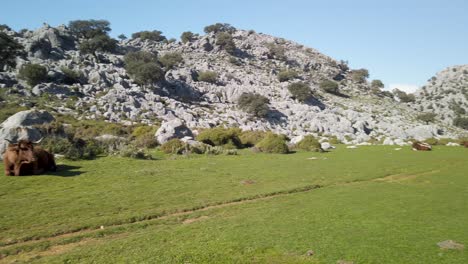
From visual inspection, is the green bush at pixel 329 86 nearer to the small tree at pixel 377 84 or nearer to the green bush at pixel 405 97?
the small tree at pixel 377 84

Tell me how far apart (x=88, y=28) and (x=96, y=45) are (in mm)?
24428

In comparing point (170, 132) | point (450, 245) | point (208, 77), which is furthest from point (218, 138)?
point (208, 77)

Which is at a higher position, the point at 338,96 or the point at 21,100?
the point at 338,96

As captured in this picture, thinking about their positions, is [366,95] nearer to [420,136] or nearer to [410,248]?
[420,136]

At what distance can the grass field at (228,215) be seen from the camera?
440 inches

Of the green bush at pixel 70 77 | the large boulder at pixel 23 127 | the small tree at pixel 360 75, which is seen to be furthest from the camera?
the small tree at pixel 360 75

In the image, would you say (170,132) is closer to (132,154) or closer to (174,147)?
(174,147)

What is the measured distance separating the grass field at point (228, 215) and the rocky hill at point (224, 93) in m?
44.3

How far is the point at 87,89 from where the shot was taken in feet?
262

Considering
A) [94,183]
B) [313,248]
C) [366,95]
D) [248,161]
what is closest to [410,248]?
[313,248]

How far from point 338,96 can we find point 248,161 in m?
98.3

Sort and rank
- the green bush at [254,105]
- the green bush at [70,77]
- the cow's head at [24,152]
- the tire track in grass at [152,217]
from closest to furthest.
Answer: the tire track in grass at [152,217]
the cow's head at [24,152]
the green bush at [70,77]
the green bush at [254,105]

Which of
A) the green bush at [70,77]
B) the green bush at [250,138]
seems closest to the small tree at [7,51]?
the green bush at [70,77]

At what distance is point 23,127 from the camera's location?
31.2 metres
